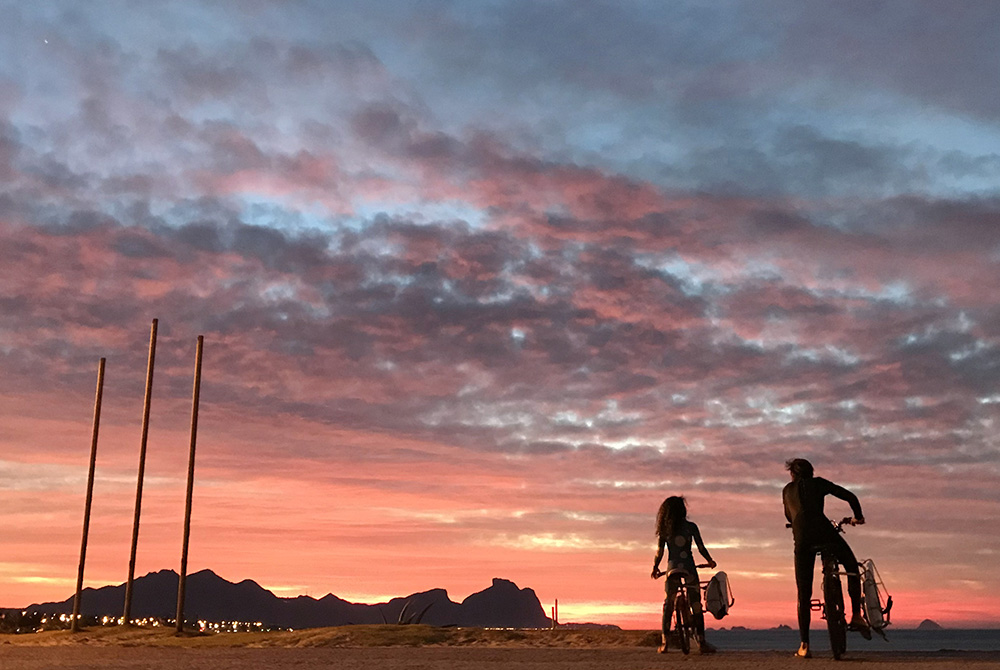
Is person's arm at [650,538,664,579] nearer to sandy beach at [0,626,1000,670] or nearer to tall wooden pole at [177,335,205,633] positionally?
sandy beach at [0,626,1000,670]

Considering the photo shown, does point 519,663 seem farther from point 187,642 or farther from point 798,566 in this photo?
point 187,642

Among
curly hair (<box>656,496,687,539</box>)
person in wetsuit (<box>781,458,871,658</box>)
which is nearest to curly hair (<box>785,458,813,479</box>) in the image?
person in wetsuit (<box>781,458,871,658</box>)

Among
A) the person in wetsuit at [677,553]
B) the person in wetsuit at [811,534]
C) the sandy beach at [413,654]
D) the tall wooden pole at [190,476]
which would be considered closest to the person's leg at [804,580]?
the person in wetsuit at [811,534]

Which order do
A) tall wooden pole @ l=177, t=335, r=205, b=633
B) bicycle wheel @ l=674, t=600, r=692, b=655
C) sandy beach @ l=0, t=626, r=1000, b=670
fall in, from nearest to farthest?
sandy beach @ l=0, t=626, r=1000, b=670 < bicycle wheel @ l=674, t=600, r=692, b=655 < tall wooden pole @ l=177, t=335, r=205, b=633

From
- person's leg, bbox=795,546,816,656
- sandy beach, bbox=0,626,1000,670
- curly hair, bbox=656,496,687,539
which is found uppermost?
curly hair, bbox=656,496,687,539

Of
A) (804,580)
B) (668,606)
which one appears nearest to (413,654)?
(668,606)

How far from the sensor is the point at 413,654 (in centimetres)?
1633

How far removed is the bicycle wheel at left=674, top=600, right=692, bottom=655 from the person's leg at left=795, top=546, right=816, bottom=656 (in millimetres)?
1893

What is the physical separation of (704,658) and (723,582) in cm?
130

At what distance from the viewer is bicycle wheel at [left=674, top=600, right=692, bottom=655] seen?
15.8 metres

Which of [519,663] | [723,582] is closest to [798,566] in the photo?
[723,582]

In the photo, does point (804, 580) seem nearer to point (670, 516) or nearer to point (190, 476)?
point (670, 516)

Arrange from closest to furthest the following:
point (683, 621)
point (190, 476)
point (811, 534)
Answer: point (811, 534), point (683, 621), point (190, 476)

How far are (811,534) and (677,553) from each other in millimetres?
2304
